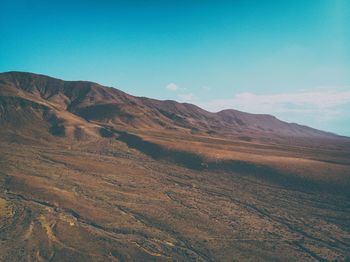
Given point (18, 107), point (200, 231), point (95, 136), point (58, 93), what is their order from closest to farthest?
point (200, 231) < point (95, 136) < point (18, 107) < point (58, 93)

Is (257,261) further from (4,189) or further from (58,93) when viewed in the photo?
(58,93)

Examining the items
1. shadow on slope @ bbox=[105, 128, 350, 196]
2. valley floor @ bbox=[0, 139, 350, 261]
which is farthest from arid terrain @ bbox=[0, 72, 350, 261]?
shadow on slope @ bbox=[105, 128, 350, 196]

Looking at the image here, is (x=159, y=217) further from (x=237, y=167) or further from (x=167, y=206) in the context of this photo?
(x=237, y=167)

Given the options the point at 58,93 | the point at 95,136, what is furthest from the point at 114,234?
the point at 58,93

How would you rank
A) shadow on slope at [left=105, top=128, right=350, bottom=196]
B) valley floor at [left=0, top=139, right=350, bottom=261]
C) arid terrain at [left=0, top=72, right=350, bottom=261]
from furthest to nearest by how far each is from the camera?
shadow on slope at [left=105, top=128, right=350, bottom=196] < arid terrain at [left=0, top=72, right=350, bottom=261] < valley floor at [left=0, top=139, right=350, bottom=261]

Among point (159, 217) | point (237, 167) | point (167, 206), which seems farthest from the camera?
point (237, 167)

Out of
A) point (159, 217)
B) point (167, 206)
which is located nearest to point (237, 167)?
point (167, 206)

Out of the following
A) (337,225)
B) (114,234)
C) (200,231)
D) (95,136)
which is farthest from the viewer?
(95,136)

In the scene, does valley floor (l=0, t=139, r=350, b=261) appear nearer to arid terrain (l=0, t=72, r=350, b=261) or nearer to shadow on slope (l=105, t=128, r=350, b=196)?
arid terrain (l=0, t=72, r=350, b=261)

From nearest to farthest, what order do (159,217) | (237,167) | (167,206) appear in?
(159,217) < (167,206) < (237,167)

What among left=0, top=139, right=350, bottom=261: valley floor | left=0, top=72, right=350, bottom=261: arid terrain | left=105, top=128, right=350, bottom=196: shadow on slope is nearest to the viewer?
left=0, top=139, right=350, bottom=261: valley floor

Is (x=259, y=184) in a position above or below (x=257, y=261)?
above
